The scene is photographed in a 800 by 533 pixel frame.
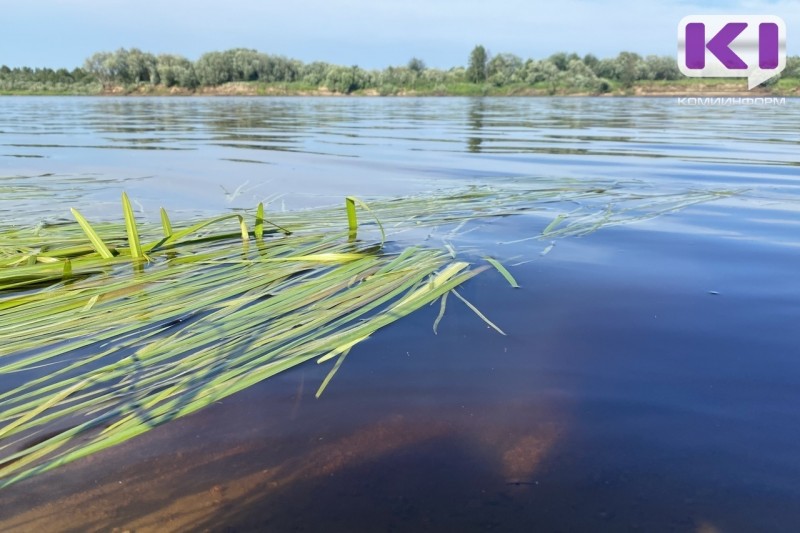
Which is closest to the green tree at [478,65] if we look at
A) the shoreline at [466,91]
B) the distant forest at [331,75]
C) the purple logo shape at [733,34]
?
the distant forest at [331,75]

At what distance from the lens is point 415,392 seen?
1841 mm

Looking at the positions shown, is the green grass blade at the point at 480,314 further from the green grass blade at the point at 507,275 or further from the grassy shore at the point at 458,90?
the grassy shore at the point at 458,90

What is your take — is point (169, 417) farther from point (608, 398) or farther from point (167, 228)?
point (167, 228)

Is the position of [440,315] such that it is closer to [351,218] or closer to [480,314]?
[480,314]

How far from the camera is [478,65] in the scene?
73.4m

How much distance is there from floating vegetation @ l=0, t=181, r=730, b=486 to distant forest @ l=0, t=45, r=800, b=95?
2443 inches

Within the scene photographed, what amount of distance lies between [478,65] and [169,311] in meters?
76.7

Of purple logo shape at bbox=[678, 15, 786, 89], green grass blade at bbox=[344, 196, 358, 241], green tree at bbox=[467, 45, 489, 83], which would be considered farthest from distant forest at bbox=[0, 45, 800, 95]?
green grass blade at bbox=[344, 196, 358, 241]

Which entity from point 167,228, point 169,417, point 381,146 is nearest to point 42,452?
point 169,417

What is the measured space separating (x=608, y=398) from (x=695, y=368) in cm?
42

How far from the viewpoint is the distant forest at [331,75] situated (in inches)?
2463

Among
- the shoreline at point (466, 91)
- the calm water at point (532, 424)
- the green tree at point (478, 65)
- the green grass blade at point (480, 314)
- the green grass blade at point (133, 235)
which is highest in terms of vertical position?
the green tree at point (478, 65)

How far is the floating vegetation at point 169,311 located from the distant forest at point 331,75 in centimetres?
6205

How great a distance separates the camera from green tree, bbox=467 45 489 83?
2867 inches
